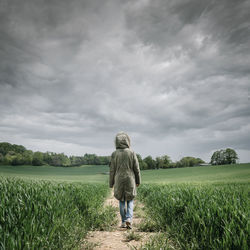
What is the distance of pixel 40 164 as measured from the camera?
77750mm

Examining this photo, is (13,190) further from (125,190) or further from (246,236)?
(246,236)

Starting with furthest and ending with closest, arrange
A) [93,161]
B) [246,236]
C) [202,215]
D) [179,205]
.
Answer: [93,161], [179,205], [202,215], [246,236]

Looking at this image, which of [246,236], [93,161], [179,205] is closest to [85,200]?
[179,205]

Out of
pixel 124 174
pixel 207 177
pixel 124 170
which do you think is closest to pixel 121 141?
pixel 124 170

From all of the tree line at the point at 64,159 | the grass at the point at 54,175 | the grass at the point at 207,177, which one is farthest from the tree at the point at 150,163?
the grass at the point at 207,177

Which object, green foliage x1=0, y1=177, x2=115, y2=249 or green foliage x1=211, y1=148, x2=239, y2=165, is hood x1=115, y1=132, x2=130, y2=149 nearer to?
green foliage x1=0, y1=177, x2=115, y2=249

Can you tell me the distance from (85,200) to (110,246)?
1.87 metres

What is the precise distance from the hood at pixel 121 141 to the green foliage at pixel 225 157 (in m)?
94.6

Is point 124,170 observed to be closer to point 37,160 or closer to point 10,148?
point 37,160

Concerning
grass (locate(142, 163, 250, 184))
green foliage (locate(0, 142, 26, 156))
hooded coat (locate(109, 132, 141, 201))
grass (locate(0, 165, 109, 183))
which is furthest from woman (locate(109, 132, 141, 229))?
green foliage (locate(0, 142, 26, 156))

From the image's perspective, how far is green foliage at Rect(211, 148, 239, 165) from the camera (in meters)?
84.8

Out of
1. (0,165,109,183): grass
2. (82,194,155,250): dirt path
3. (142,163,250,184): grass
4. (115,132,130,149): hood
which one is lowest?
(0,165,109,183): grass

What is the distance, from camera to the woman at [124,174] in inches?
196

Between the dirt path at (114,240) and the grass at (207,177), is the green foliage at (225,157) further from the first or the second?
A: the dirt path at (114,240)
